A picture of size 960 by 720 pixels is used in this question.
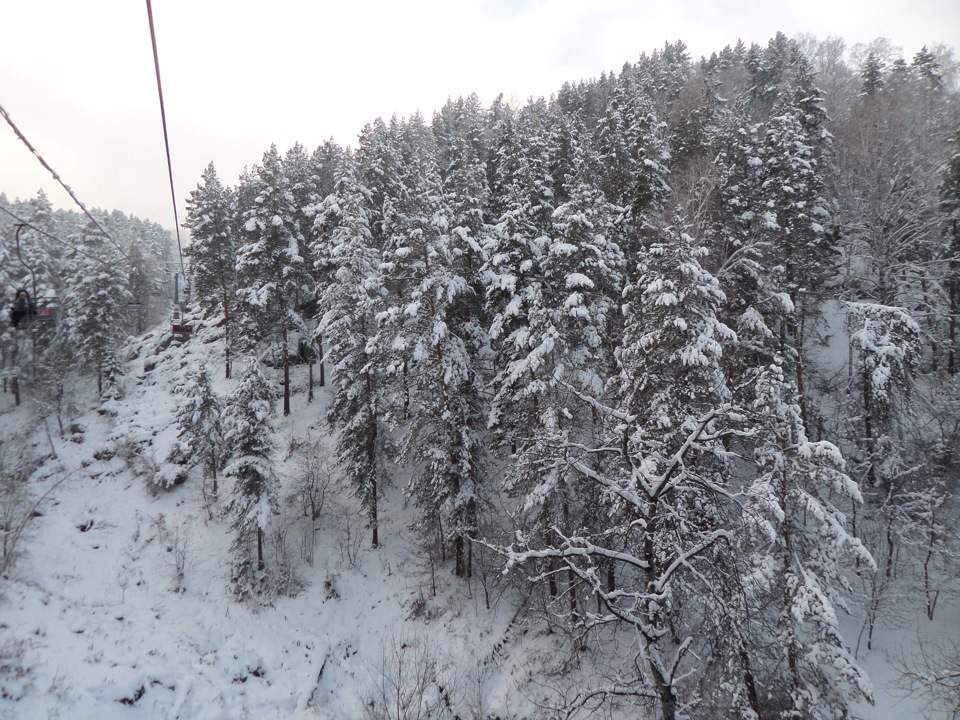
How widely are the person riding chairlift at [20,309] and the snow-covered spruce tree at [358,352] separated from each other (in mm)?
10487

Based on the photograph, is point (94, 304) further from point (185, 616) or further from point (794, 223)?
point (794, 223)

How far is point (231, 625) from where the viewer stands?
17.2 meters

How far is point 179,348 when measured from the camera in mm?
38750

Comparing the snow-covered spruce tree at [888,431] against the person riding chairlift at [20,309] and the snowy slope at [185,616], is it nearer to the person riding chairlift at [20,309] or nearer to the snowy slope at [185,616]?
the snowy slope at [185,616]

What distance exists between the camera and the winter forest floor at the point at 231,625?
543 inches

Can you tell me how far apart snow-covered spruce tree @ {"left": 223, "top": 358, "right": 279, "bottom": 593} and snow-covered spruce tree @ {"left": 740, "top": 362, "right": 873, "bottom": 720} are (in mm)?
17541

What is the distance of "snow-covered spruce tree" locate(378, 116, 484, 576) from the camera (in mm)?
17281

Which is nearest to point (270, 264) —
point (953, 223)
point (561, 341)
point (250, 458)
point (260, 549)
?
point (250, 458)

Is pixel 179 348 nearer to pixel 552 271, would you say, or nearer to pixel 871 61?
pixel 552 271

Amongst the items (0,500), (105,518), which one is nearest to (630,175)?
(105,518)

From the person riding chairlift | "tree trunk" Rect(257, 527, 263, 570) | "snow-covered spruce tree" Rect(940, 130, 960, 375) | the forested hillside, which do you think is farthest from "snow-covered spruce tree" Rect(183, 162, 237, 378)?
"snow-covered spruce tree" Rect(940, 130, 960, 375)

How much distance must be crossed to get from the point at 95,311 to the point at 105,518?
20.7m

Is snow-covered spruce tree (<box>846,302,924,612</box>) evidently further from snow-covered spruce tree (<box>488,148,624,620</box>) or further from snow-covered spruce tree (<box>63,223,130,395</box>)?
snow-covered spruce tree (<box>63,223,130,395</box>)

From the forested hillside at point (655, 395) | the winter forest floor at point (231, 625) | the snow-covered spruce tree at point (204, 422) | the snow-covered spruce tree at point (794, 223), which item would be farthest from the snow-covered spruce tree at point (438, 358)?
the snow-covered spruce tree at point (794, 223)
